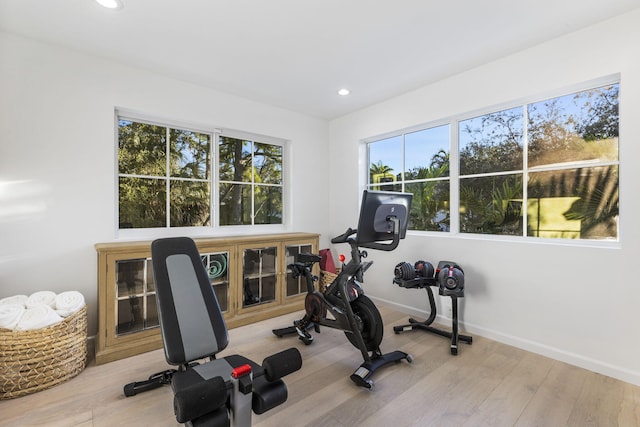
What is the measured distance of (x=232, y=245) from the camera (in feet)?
10.0

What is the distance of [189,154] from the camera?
10.9 feet

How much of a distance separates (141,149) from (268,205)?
5.27 ft

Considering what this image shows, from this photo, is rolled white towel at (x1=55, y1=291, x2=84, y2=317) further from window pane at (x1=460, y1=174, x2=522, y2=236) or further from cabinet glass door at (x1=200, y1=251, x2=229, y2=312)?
window pane at (x1=460, y1=174, x2=522, y2=236)

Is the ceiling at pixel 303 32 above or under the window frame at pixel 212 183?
above

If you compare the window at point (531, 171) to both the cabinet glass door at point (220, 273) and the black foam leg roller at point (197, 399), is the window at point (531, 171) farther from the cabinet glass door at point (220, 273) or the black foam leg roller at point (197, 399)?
the black foam leg roller at point (197, 399)

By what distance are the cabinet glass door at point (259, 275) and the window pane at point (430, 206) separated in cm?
177

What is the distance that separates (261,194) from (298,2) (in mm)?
2367

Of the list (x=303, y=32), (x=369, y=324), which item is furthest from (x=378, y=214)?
(x=303, y=32)

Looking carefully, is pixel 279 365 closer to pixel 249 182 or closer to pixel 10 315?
pixel 10 315

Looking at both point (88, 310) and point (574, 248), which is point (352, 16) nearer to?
point (574, 248)

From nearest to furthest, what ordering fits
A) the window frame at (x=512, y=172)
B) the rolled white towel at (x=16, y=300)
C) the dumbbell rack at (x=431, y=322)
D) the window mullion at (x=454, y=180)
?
the rolled white towel at (x=16, y=300), the window frame at (x=512, y=172), the dumbbell rack at (x=431, y=322), the window mullion at (x=454, y=180)

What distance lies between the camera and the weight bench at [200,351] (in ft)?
3.70

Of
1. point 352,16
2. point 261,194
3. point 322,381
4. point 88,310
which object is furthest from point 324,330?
point 352,16

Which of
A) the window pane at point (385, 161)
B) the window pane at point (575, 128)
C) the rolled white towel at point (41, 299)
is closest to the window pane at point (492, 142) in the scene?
the window pane at point (575, 128)
